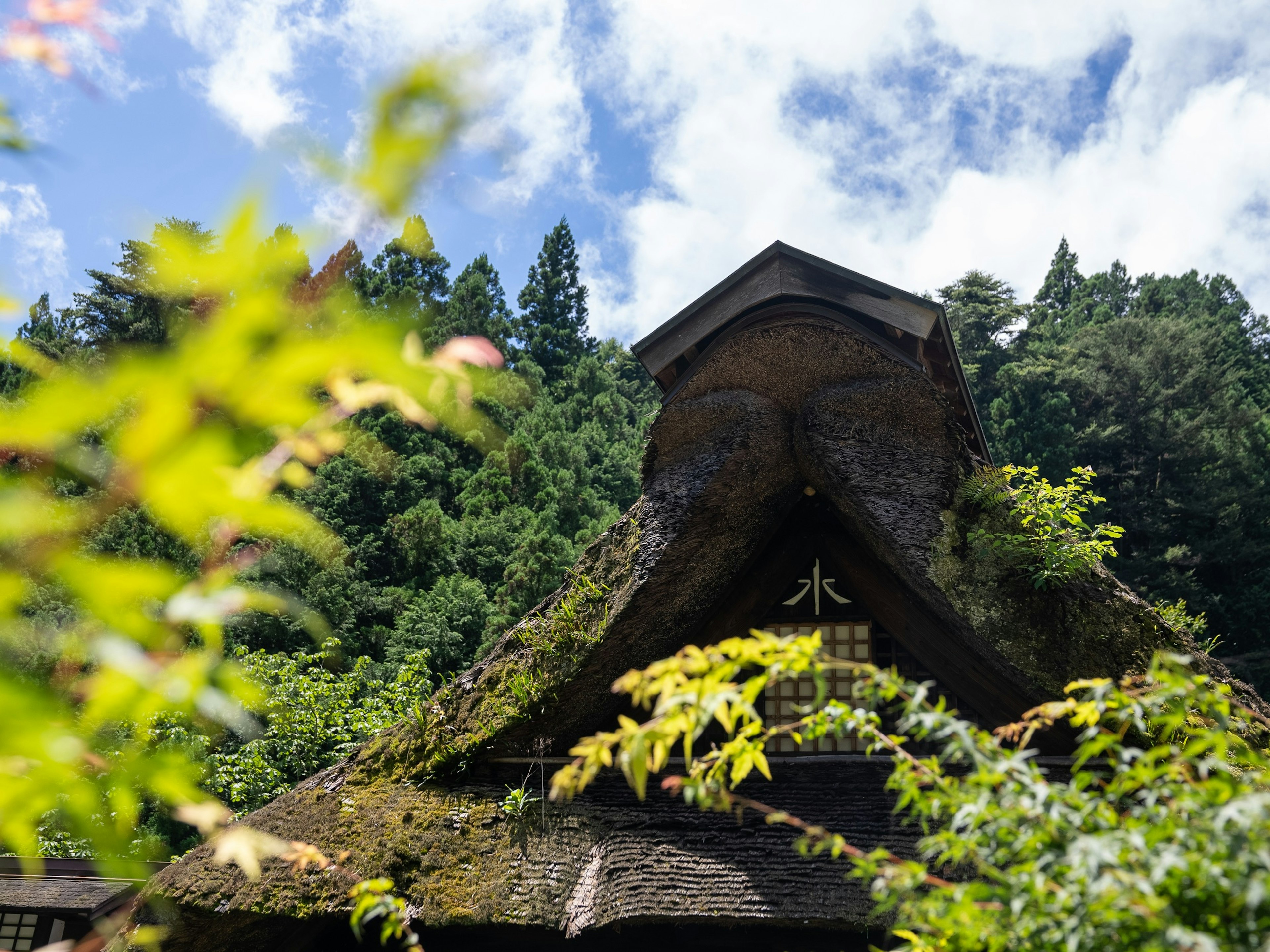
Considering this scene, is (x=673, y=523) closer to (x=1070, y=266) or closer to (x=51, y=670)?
(x=51, y=670)

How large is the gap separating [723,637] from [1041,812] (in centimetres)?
412

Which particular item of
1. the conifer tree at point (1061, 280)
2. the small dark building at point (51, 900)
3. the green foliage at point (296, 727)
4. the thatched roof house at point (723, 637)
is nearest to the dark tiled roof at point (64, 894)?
the small dark building at point (51, 900)

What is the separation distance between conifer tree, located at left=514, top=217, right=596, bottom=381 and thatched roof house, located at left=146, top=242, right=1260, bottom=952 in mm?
29764

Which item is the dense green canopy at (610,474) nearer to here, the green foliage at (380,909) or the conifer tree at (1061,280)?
the conifer tree at (1061,280)

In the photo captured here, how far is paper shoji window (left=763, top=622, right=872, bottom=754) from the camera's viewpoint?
5.60 metres

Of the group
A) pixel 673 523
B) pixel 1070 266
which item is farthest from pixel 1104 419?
pixel 673 523

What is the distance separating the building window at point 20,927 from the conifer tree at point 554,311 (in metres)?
28.3

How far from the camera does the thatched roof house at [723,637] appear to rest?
4625 millimetres

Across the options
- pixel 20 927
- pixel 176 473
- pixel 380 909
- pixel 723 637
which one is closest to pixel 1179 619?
pixel 723 637

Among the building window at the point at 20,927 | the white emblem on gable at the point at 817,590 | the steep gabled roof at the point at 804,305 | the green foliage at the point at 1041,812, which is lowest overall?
the building window at the point at 20,927

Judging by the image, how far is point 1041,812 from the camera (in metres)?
1.67

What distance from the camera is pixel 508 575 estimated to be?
2167 centimetres

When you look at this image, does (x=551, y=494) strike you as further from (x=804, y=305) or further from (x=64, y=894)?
(x=804, y=305)

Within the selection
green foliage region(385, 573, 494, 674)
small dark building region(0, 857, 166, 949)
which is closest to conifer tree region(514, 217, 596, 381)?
green foliage region(385, 573, 494, 674)
